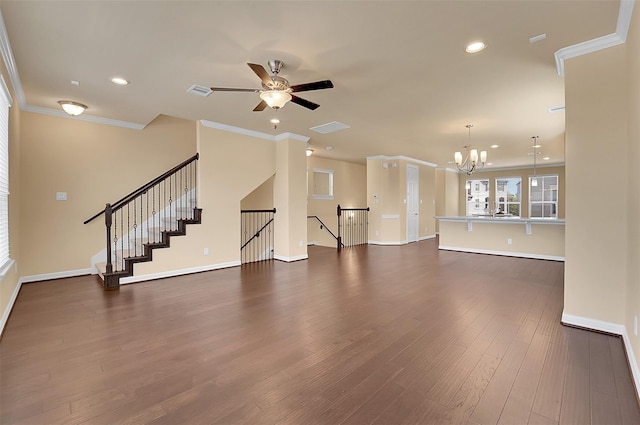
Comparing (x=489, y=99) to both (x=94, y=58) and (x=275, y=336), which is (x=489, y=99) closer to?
(x=275, y=336)

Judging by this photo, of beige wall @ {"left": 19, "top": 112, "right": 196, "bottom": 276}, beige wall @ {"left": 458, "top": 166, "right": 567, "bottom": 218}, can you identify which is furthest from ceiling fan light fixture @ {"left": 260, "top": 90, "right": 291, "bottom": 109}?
beige wall @ {"left": 458, "top": 166, "right": 567, "bottom": 218}

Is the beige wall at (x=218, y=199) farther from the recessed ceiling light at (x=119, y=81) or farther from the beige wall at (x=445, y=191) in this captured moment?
the beige wall at (x=445, y=191)

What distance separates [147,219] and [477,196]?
12325 mm

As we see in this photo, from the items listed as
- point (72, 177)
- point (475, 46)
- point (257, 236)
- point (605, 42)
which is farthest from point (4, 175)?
point (605, 42)

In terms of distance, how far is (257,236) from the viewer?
7004mm

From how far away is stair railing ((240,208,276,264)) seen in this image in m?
6.84

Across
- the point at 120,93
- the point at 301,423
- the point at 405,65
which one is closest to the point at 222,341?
the point at 301,423

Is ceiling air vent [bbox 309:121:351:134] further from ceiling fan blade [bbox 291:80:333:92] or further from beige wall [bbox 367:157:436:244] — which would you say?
beige wall [bbox 367:157:436:244]

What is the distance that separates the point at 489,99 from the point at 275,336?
420 cm

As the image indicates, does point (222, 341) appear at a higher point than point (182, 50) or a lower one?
lower

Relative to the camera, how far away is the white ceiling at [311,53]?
7.57 ft

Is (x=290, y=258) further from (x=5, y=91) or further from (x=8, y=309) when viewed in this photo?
(x=5, y=91)

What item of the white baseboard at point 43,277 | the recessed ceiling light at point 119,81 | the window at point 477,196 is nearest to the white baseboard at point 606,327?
the recessed ceiling light at point 119,81

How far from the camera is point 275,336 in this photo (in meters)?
2.74
